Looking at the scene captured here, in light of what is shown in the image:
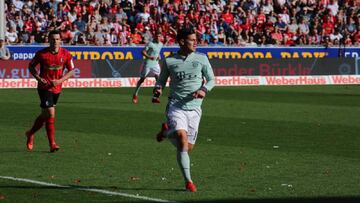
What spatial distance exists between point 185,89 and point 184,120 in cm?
43

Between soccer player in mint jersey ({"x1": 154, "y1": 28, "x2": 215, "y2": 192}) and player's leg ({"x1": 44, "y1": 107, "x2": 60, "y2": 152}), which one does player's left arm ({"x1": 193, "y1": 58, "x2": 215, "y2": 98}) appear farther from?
player's leg ({"x1": 44, "y1": 107, "x2": 60, "y2": 152})

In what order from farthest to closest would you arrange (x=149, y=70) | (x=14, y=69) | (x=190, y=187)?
1. (x=14, y=69)
2. (x=149, y=70)
3. (x=190, y=187)

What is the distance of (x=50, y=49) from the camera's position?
16.9 metres

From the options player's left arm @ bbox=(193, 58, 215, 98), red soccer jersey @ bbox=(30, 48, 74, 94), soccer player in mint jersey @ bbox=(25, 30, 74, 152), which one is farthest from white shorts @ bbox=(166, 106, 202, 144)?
red soccer jersey @ bbox=(30, 48, 74, 94)

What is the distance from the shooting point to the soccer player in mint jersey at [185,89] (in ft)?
40.5

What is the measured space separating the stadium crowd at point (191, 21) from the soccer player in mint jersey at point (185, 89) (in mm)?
24457

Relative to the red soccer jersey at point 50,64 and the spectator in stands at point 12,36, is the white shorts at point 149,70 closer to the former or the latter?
the spectator in stands at point 12,36

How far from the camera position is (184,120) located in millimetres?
12414

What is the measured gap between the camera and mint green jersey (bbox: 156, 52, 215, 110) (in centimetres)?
1255

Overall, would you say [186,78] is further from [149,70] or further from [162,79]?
[149,70]

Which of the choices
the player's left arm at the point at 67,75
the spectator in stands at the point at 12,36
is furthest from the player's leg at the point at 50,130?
the spectator in stands at the point at 12,36

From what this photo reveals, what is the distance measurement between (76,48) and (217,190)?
29.4 meters

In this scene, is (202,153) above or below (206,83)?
below

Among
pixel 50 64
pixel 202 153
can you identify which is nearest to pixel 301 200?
pixel 202 153
